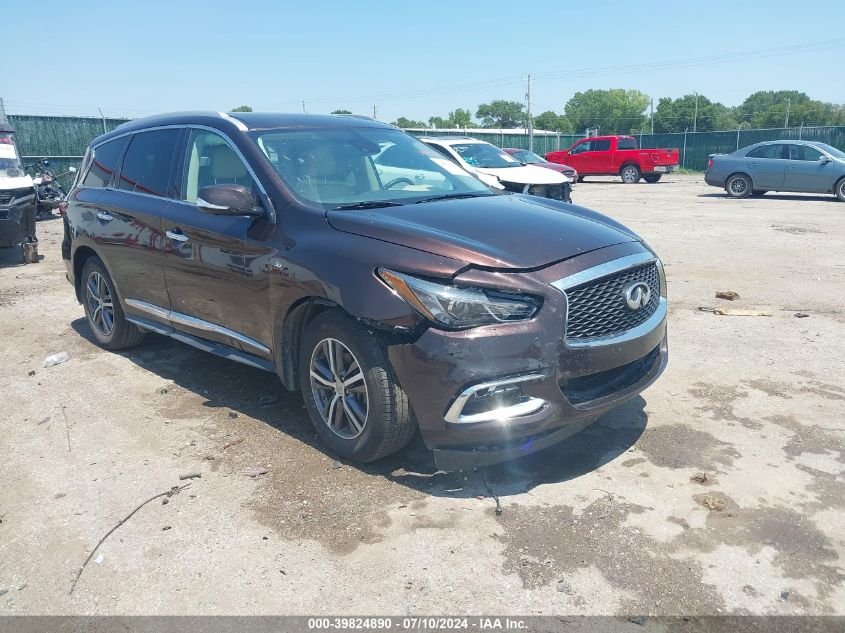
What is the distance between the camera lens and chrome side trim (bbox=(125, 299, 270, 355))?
441 cm

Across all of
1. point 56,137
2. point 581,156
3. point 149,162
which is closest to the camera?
point 149,162

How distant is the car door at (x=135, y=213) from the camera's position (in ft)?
16.9

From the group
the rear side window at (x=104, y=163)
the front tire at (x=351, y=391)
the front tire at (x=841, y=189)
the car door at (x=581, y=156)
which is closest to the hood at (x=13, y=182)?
the rear side window at (x=104, y=163)

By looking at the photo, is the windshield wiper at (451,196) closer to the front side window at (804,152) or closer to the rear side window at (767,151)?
the front side window at (804,152)

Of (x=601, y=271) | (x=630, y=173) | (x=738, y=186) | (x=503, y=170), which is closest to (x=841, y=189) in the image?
(x=738, y=186)

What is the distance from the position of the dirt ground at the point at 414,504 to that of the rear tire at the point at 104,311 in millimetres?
299

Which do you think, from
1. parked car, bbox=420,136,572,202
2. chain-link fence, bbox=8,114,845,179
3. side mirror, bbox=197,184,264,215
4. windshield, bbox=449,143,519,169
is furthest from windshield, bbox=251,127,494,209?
windshield, bbox=449,143,519,169

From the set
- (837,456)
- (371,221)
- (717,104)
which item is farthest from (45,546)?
(717,104)

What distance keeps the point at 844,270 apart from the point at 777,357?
14.2 ft

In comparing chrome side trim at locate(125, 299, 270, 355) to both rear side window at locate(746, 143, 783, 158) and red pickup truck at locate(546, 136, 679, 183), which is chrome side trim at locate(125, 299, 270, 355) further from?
red pickup truck at locate(546, 136, 679, 183)

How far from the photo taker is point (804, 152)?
18.6 metres

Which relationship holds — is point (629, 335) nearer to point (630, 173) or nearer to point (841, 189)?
point (841, 189)

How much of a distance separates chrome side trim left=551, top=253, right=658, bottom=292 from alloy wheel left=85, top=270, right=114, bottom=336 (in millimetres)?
4184

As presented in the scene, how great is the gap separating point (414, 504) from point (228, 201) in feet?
6.58
